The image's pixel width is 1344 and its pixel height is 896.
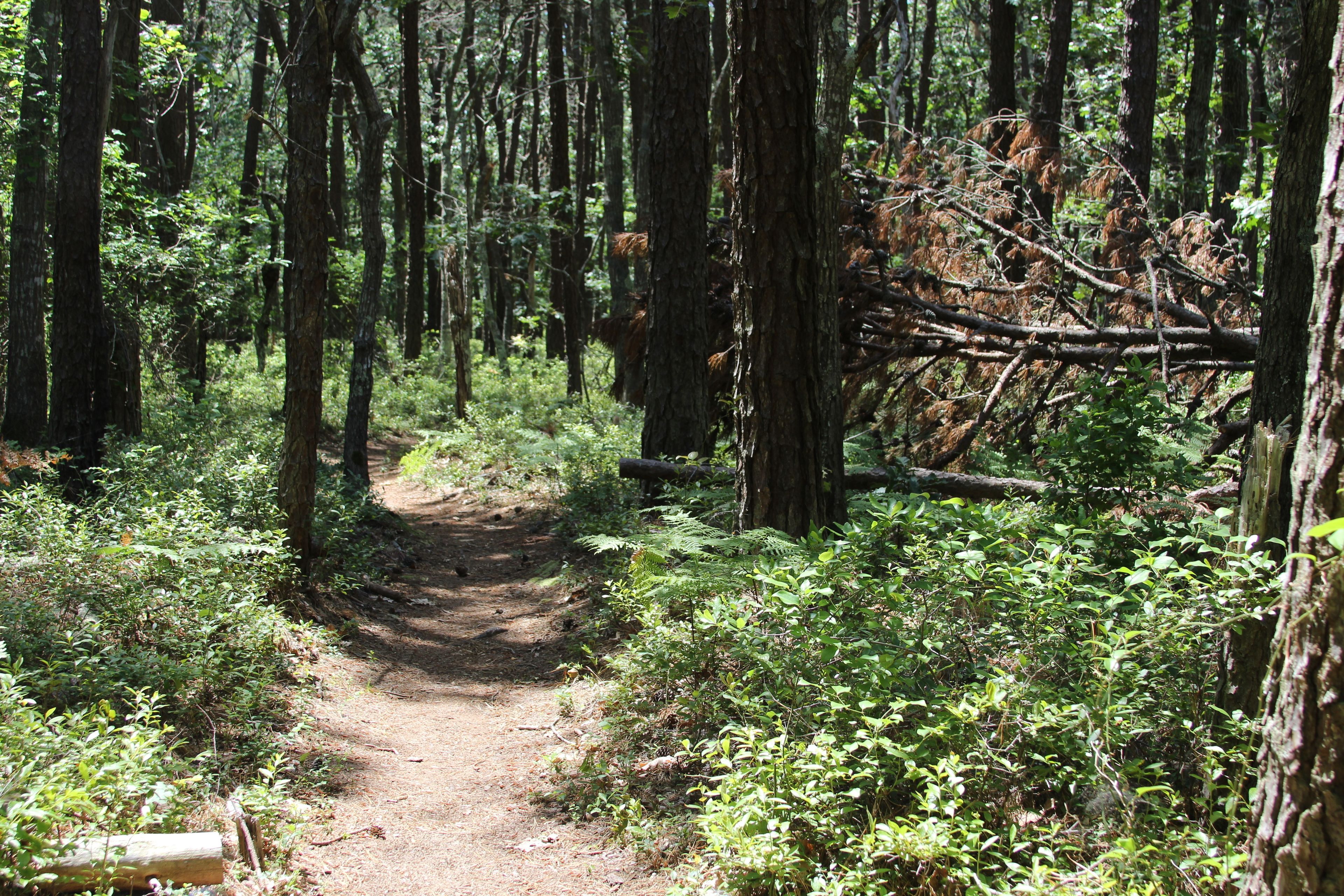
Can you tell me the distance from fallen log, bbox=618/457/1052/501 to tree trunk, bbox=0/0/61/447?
7.96 m

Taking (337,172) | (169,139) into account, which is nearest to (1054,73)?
(169,139)

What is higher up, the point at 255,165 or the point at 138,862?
the point at 255,165

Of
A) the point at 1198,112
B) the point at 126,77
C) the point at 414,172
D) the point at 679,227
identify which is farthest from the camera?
the point at 414,172

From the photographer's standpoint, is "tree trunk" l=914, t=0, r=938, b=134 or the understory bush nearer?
the understory bush

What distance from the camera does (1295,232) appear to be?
4.21 meters

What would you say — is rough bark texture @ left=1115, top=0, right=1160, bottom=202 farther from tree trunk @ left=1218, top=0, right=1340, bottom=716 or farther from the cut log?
the cut log

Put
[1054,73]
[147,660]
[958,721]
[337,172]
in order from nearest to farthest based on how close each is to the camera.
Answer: [958,721], [147,660], [1054,73], [337,172]

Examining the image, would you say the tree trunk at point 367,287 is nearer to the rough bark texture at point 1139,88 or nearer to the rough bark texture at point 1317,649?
the rough bark texture at point 1139,88

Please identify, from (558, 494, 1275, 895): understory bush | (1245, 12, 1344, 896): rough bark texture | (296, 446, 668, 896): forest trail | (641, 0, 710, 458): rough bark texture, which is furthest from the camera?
(641, 0, 710, 458): rough bark texture

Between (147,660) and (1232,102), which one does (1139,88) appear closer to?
(1232,102)

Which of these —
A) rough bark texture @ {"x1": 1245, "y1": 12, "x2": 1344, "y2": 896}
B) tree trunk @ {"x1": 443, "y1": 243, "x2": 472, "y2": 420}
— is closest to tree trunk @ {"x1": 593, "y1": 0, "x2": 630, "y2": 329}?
tree trunk @ {"x1": 443, "y1": 243, "x2": 472, "y2": 420}

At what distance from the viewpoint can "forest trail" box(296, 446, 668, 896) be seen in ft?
13.6

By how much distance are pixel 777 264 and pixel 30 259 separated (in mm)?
9706

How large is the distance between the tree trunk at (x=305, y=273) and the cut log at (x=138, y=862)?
4159 mm
